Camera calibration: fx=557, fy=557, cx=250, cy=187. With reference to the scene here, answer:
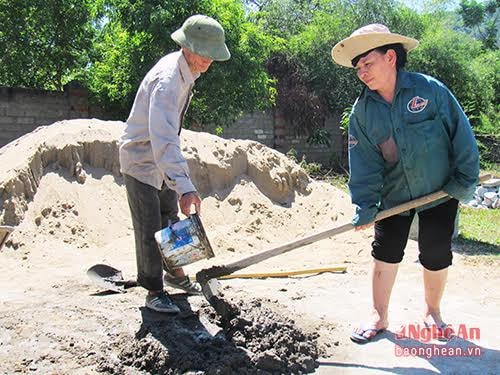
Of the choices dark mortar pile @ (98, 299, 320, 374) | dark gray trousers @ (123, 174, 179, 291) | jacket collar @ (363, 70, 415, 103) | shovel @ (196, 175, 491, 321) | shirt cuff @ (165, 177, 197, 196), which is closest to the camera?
dark mortar pile @ (98, 299, 320, 374)

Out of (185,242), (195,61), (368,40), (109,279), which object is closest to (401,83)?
(368,40)

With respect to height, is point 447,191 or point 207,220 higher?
point 447,191

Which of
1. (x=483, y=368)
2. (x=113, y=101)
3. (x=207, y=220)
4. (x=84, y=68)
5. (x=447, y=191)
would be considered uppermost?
(x=84, y=68)

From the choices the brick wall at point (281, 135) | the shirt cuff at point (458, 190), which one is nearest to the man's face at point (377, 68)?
the shirt cuff at point (458, 190)

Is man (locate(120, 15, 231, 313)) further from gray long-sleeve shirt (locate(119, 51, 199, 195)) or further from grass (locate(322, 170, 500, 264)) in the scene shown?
grass (locate(322, 170, 500, 264))

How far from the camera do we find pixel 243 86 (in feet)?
34.2

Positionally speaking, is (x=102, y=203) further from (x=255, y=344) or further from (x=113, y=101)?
(x=113, y=101)

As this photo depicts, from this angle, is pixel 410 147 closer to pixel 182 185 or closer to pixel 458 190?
pixel 458 190

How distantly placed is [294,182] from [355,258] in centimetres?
203

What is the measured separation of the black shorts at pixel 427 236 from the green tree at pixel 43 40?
9.98m

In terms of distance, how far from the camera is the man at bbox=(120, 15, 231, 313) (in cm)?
306

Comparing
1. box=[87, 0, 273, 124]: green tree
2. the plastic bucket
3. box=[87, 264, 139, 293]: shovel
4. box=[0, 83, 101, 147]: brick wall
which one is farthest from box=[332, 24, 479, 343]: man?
box=[0, 83, 101, 147]: brick wall

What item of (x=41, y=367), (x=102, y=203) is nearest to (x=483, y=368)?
(x=41, y=367)

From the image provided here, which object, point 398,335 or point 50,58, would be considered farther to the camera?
point 50,58
